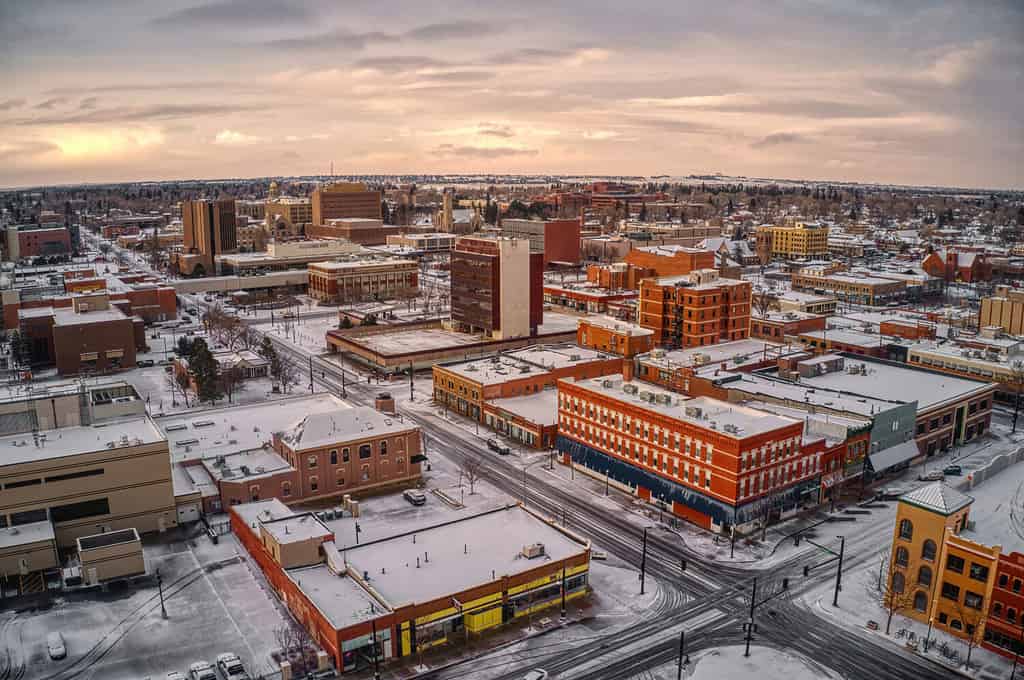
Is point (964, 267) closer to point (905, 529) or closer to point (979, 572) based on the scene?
point (905, 529)

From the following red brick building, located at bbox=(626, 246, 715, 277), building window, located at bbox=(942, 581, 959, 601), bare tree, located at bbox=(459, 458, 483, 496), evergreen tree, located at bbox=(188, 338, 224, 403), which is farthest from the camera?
red brick building, located at bbox=(626, 246, 715, 277)

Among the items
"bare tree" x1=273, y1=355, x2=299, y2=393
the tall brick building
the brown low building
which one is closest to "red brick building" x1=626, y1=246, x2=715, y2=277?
the tall brick building

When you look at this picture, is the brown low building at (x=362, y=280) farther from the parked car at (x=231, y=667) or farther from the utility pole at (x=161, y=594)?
the parked car at (x=231, y=667)

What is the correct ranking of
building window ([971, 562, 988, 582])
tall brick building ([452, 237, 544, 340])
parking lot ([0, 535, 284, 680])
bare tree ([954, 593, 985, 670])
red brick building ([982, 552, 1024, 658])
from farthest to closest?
tall brick building ([452, 237, 544, 340]), bare tree ([954, 593, 985, 670]), building window ([971, 562, 988, 582]), parking lot ([0, 535, 284, 680]), red brick building ([982, 552, 1024, 658])

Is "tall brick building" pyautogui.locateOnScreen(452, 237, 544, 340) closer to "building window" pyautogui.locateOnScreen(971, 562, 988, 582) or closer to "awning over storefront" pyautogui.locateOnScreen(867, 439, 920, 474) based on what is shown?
"awning over storefront" pyautogui.locateOnScreen(867, 439, 920, 474)

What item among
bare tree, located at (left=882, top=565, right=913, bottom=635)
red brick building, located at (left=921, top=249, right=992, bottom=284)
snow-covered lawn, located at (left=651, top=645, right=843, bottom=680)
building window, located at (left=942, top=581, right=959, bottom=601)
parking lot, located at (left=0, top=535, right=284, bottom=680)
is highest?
red brick building, located at (left=921, top=249, right=992, bottom=284)

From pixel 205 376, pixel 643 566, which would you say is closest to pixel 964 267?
pixel 643 566

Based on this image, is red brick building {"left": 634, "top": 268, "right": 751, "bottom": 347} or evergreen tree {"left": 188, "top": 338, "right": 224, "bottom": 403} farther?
red brick building {"left": 634, "top": 268, "right": 751, "bottom": 347}
